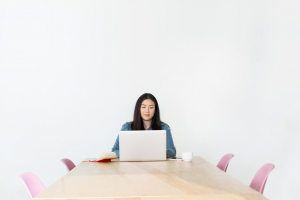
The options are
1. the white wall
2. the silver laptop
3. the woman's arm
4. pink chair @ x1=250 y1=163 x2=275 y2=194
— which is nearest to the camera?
pink chair @ x1=250 y1=163 x2=275 y2=194

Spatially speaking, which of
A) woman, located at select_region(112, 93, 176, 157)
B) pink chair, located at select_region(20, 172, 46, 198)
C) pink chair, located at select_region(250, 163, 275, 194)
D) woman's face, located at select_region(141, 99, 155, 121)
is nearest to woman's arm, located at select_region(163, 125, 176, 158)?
woman, located at select_region(112, 93, 176, 157)

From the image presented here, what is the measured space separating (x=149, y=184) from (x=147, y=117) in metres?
2.01

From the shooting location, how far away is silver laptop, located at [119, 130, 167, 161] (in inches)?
125

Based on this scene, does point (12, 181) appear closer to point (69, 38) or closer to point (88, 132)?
point (88, 132)

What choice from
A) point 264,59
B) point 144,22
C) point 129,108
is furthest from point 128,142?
point 264,59

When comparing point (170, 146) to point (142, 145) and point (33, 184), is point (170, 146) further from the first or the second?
point (33, 184)

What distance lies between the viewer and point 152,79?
15.0 feet

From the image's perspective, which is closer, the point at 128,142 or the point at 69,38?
the point at 128,142

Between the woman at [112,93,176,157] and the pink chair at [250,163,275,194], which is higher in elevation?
the woman at [112,93,176,157]

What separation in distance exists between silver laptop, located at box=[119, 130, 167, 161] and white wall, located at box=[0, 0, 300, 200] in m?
1.36

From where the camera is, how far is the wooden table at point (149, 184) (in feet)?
6.05

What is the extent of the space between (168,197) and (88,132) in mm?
2869

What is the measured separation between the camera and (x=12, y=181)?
4504 millimetres

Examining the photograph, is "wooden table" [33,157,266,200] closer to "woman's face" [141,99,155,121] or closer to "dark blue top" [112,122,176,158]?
"dark blue top" [112,122,176,158]
